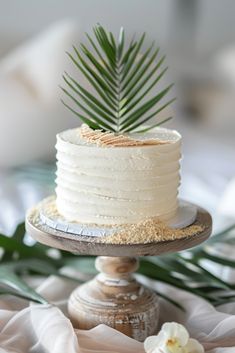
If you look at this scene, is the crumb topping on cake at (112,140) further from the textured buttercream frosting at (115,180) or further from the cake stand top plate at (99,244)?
the cake stand top plate at (99,244)

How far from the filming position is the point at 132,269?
0.90m

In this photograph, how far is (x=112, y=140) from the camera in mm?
841

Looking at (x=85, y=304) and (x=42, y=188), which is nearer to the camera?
(x=85, y=304)

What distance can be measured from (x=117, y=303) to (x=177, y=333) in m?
0.11

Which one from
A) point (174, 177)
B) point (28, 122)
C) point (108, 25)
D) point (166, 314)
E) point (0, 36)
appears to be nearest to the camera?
point (174, 177)

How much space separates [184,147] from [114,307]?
112 cm

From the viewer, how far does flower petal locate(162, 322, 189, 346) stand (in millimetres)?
790

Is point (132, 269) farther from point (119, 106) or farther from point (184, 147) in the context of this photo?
point (184, 147)

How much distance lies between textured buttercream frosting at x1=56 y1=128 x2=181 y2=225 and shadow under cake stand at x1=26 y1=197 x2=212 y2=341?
39 millimetres

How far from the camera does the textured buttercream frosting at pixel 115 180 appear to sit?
83cm

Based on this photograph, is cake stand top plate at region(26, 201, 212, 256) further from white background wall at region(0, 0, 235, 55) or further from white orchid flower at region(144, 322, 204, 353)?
white background wall at region(0, 0, 235, 55)

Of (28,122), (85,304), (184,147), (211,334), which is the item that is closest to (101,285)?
(85,304)

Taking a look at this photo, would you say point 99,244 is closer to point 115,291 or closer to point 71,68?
point 115,291

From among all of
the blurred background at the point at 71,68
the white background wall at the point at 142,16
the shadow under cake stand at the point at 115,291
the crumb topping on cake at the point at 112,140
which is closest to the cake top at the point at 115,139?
the crumb topping on cake at the point at 112,140
